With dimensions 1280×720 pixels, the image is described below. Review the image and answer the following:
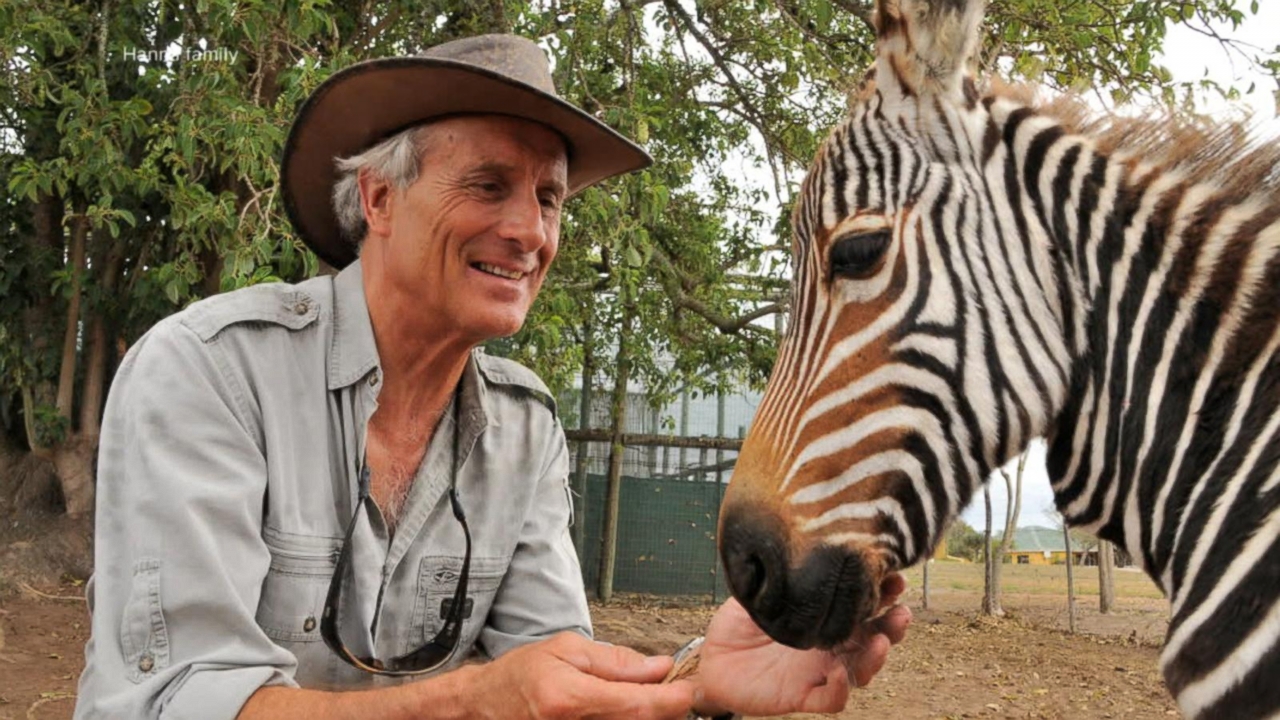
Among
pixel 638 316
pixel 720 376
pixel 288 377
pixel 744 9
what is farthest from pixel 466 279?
pixel 720 376

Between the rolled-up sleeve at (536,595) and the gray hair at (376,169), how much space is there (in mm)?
842

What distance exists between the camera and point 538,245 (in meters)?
2.61

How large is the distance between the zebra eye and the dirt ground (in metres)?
5.38

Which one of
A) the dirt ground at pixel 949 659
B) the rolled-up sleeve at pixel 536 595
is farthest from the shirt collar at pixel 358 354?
the dirt ground at pixel 949 659

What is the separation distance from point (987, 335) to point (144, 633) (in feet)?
5.09

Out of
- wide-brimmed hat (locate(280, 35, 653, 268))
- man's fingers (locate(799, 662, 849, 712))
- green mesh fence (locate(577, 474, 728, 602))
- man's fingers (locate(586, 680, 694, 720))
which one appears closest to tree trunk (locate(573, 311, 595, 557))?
green mesh fence (locate(577, 474, 728, 602))

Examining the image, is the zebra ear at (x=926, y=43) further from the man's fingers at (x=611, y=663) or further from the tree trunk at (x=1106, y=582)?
the tree trunk at (x=1106, y=582)

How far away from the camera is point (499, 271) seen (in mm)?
2586

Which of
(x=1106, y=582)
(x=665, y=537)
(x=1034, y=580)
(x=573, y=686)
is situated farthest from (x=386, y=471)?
(x=1034, y=580)

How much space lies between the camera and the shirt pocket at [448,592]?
258 cm

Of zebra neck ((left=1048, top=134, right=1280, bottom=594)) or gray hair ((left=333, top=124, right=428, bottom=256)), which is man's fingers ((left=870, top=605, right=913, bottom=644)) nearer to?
zebra neck ((left=1048, top=134, right=1280, bottom=594))

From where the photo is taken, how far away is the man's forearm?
1.96 metres

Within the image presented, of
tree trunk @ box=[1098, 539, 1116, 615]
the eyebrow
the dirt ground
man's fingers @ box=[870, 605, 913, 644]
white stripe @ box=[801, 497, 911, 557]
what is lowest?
the dirt ground

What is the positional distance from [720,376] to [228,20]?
6.73 metres
